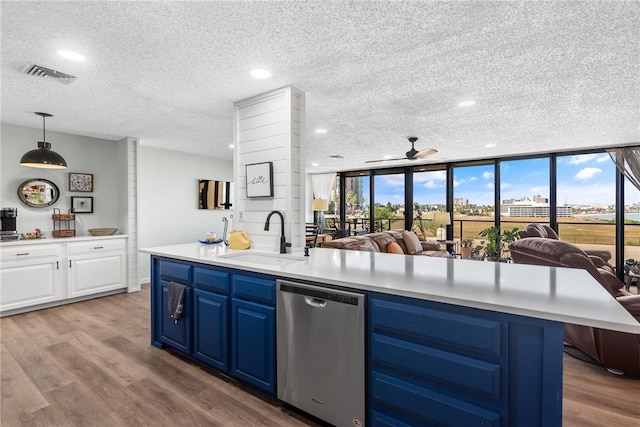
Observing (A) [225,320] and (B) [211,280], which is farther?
(B) [211,280]

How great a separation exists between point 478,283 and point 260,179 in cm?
214

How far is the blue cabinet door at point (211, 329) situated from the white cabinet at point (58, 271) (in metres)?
2.90

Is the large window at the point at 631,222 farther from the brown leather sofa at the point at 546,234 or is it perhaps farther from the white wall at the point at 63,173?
the white wall at the point at 63,173

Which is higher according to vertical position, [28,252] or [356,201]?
[356,201]

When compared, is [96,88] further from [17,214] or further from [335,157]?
[335,157]

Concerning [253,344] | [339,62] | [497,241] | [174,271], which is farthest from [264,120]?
[497,241]

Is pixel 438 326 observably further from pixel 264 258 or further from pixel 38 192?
pixel 38 192

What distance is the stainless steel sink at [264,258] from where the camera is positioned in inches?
103

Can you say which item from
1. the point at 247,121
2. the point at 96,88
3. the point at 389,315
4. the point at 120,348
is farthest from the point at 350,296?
the point at 96,88

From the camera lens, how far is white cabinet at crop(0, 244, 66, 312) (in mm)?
3729

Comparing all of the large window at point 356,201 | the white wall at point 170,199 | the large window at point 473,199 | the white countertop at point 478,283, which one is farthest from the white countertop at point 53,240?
the large window at point 473,199

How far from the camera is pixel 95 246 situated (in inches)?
178

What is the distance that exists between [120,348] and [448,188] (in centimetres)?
691

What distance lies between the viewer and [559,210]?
6.15 m
